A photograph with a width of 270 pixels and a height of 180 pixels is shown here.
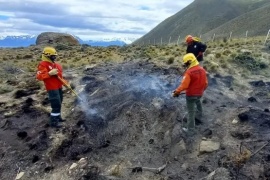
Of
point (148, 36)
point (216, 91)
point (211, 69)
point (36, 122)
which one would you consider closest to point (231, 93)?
point (216, 91)

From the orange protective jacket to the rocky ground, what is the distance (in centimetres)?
123

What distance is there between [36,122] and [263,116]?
700cm

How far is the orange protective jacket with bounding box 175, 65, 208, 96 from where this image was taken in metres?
9.89

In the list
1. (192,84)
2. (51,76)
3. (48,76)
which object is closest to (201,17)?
(51,76)

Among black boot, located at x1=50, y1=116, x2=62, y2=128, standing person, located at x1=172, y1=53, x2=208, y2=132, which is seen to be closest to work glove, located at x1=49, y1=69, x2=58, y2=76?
black boot, located at x1=50, y1=116, x2=62, y2=128

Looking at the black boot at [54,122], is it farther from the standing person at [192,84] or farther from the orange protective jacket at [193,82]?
the orange protective jacket at [193,82]

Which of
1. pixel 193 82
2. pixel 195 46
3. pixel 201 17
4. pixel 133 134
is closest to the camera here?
pixel 193 82

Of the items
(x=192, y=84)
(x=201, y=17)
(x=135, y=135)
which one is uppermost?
(x=192, y=84)

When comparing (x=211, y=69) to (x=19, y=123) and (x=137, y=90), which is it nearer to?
(x=137, y=90)

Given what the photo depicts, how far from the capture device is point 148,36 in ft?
516

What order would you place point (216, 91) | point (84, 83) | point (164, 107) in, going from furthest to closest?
point (84, 83) → point (216, 91) → point (164, 107)

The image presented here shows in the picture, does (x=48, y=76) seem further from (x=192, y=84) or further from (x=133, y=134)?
(x=192, y=84)

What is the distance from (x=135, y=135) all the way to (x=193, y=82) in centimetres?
235

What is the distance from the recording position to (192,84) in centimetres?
1008
